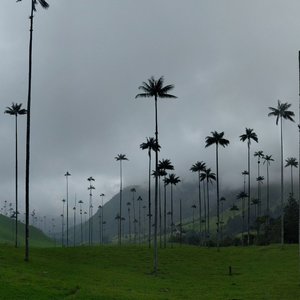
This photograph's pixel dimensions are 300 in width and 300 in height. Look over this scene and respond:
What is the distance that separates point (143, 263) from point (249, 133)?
50.7 meters

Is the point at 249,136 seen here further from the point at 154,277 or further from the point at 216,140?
the point at 154,277

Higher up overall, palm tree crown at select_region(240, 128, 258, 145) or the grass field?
palm tree crown at select_region(240, 128, 258, 145)

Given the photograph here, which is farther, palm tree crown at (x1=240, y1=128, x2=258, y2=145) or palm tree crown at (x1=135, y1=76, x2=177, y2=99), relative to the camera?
palm tree crown at (x1=240, y1=128, x2=258, y2=145)

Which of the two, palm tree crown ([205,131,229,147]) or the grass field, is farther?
palm tree crown ([205,131,229,147])

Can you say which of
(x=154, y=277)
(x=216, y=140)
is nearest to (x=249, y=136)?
(x=216, y=140)

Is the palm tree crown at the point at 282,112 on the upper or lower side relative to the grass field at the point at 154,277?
upper

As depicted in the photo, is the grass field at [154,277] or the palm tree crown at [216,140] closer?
the grass field at [154,277]

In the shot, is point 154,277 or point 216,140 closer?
point 154,277

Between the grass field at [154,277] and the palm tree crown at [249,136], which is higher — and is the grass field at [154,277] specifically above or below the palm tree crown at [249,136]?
below

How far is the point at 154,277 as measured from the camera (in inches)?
2176

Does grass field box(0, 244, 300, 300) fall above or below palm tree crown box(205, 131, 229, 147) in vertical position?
below

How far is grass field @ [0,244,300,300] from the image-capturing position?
111 feet

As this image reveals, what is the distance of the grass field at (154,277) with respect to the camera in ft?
111

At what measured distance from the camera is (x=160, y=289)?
42812 millimetres
